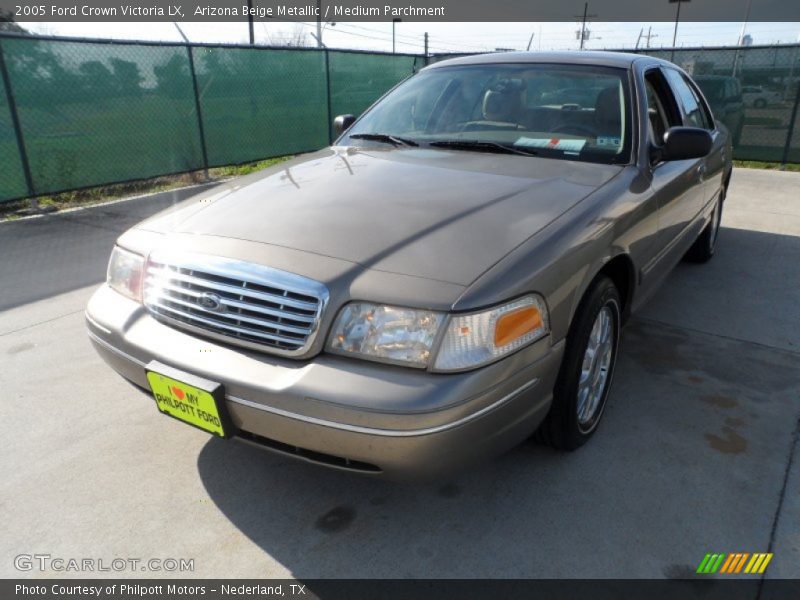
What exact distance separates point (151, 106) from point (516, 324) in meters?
7.28

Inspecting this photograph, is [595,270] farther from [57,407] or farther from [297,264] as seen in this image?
[57,407]

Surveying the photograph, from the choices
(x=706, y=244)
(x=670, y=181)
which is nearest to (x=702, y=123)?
(x=706, y=244)

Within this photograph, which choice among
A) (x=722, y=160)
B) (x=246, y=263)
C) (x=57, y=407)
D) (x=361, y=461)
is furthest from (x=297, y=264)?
(x=722, y=160)

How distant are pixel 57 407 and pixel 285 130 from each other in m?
7.47

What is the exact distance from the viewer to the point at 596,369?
265 centimetres

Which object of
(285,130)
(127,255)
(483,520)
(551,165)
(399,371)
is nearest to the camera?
(399,371)

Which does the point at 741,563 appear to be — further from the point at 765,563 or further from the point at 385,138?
the point at 385,138

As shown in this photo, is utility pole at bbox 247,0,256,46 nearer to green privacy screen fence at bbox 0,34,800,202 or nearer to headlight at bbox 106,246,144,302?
green privacy screen fence at bbox 0,34,800,202

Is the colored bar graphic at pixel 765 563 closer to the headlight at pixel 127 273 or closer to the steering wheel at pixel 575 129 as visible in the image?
the steering wheel at pixel 575 129

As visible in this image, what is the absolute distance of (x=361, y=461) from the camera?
183 cm

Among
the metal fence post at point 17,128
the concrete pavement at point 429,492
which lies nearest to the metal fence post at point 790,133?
the concrete pavement at point 429,492

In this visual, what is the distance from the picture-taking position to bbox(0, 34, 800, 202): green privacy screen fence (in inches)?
257

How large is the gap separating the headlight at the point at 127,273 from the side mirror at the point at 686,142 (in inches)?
98.3

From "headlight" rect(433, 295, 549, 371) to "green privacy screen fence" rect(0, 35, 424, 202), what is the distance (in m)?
6.45
